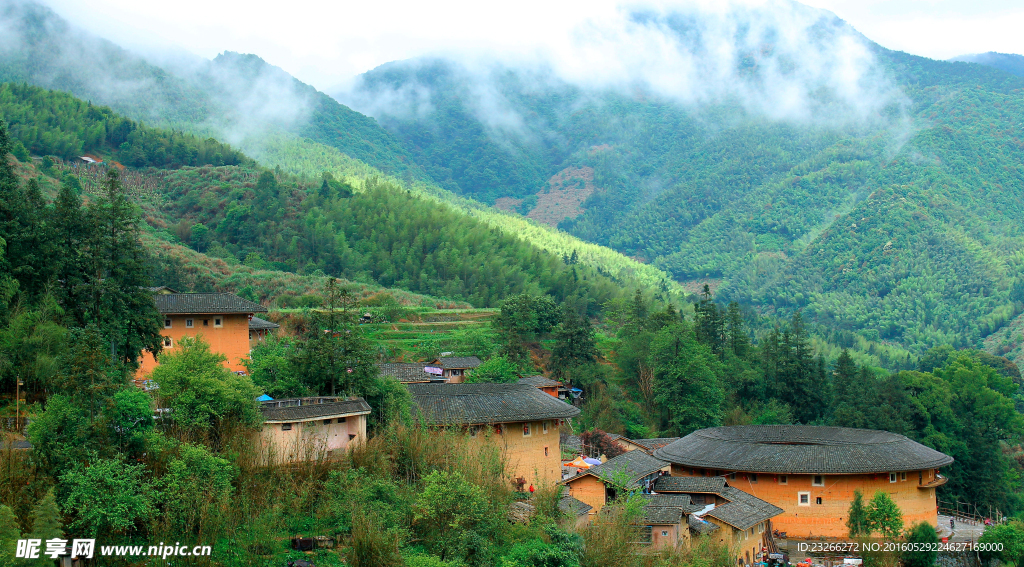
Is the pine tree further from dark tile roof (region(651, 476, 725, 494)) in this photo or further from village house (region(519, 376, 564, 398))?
village house (region(519, 376, 564, 398))

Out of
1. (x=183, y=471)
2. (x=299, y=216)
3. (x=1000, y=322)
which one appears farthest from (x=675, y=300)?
(x=183, y=471)

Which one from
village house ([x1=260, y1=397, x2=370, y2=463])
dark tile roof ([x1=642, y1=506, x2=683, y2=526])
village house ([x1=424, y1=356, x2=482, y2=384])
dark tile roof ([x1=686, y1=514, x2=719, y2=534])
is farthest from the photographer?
village house ([x1=424, y1=356, x2=482, y2=384])

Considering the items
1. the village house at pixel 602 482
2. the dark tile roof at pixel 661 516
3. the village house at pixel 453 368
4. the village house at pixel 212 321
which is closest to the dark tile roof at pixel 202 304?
the village house at pixel 212 321

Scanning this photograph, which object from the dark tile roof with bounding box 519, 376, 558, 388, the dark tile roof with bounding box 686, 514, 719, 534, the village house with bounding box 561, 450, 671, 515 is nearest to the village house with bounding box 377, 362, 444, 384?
the dark tile roof with bounding box 519, 376, 558, 388

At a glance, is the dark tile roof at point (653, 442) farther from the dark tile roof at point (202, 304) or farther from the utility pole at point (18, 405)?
the utility pole at point (18, 405)

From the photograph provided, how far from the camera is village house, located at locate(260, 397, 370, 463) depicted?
2134 cm

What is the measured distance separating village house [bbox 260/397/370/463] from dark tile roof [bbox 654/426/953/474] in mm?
19177

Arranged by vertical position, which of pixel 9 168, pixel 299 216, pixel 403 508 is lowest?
pixel 403 508

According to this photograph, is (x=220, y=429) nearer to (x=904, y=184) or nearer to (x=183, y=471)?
(x=183, y=471)

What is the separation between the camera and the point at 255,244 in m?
97.7

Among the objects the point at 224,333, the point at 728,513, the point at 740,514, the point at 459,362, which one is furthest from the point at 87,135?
the point at 740,514

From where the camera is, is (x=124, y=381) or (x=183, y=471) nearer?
(x=183, y=471)

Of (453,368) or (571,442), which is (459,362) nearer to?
(453,368)

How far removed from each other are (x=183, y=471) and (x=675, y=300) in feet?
329
